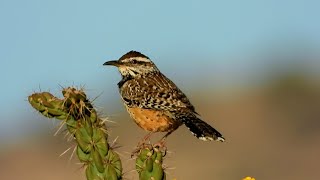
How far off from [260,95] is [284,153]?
4.77 metres

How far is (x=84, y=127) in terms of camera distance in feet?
18.6

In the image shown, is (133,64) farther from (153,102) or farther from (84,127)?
(84,127)

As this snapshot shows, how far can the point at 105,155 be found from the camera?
571 centimetres

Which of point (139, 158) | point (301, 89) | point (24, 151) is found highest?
point (139, 158)

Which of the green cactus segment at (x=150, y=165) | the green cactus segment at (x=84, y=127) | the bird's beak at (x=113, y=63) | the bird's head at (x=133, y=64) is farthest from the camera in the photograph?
the bird's head at (x=133, y=64)

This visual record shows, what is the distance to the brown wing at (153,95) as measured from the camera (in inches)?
294

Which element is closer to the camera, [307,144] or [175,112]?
[175,112]

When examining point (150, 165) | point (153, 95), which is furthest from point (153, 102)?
point (150, 165)

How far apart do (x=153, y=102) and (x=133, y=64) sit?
0.70 metres

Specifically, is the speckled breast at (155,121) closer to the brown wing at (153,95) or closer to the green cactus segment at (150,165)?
the brown wing at (153,95)

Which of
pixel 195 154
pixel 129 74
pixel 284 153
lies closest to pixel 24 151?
pixel 195 154

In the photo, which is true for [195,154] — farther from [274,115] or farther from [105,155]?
[105,155]

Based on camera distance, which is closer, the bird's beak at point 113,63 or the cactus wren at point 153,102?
the cactus wren at point 153,102

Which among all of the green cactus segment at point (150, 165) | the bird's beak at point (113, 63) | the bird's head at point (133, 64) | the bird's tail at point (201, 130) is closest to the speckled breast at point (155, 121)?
the bird's tail at point (201, 130)
